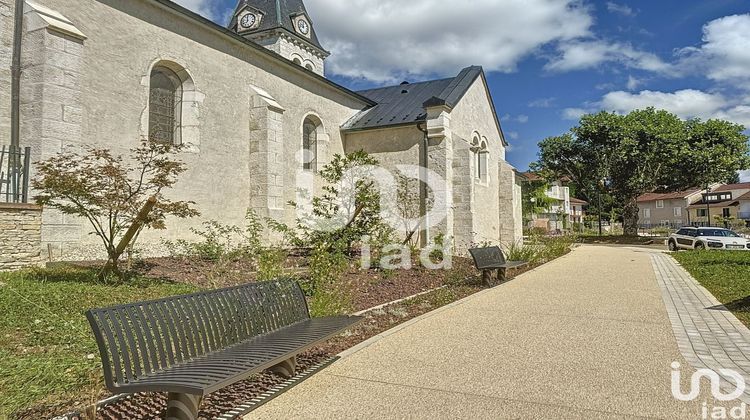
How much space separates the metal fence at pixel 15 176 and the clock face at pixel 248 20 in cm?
2207

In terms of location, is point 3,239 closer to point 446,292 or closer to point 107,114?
point 107,114

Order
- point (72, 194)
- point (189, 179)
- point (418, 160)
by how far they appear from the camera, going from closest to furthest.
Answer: point (72, 194), point (189, 179), point (418, 160)

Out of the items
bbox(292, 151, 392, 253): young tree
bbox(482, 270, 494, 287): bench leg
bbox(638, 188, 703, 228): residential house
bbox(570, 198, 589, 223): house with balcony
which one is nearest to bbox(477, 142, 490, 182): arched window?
bbox(292, 151, 392, 253): young tree

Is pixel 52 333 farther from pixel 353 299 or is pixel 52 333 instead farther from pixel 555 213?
pixel 555 213

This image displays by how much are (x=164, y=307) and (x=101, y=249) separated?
788 centimetres

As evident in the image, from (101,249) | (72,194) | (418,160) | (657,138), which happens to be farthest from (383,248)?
(657,138)

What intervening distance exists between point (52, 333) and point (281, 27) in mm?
24979

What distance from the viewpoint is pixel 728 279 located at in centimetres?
1070

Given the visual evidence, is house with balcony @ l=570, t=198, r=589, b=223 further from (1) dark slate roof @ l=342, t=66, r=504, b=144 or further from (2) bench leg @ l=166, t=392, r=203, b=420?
(2) bench leg @ l=166, t=392, r=203, b=420

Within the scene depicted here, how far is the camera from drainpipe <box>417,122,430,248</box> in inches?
650

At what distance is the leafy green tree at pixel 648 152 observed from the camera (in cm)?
2872

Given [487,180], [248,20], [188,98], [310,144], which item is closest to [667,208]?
[487,180]

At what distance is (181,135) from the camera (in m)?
12.1

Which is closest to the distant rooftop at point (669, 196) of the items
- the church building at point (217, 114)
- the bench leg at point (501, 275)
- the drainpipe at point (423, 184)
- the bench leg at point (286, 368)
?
the church building at point (217, 114)
